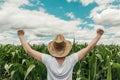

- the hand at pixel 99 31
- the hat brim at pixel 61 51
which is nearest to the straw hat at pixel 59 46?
the hat brim at pixel 61 51

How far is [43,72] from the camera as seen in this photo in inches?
233

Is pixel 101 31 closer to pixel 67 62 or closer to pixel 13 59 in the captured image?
pixel 67 62

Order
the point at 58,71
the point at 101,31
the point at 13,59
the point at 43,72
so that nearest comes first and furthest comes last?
the point at 58,71 → the point at 101,31 → the point at 43,72 → the point at 13,59

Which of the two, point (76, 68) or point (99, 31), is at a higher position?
point (99, 31)

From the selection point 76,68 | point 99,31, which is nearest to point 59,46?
point 99,31

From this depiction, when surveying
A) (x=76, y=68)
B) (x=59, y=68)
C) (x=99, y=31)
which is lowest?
(x=76, y=68)

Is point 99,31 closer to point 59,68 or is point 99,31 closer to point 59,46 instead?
point 59,46

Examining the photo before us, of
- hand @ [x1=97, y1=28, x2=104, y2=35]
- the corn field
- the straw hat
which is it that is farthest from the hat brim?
the corn field

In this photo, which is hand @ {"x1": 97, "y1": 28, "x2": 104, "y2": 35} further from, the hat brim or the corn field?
the corn field

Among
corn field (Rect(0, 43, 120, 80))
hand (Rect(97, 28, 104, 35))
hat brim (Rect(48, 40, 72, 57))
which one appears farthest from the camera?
corn field (Rect(0, 43, 120, 80))

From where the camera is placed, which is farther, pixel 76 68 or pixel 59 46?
pixel 76 68

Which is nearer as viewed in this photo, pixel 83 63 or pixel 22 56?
pixel 83 63

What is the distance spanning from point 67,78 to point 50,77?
0.23 meters

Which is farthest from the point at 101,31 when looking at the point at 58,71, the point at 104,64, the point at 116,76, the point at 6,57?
the point at 6,57
